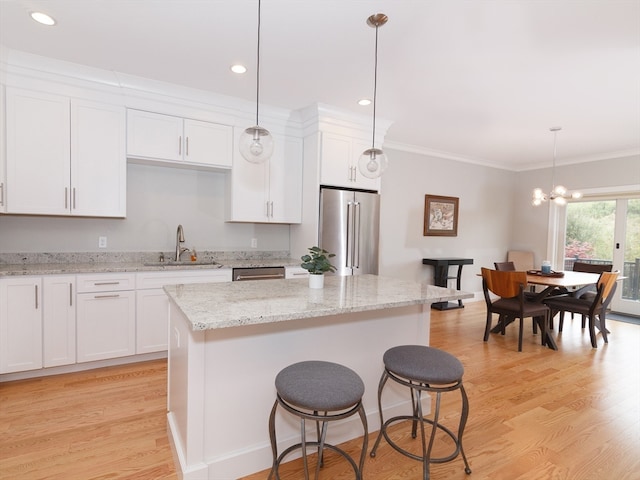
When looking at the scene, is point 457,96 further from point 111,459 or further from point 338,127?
point 111,459

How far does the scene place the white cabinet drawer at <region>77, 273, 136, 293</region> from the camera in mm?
2917

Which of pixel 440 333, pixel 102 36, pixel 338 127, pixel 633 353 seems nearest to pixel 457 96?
pixel 338 127

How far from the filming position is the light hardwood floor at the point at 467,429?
1855mm

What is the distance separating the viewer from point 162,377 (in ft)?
9.62

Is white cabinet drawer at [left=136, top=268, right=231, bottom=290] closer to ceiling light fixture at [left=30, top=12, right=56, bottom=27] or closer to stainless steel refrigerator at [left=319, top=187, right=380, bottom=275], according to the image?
stainless steel refrigerator at [left=319, top=187, right=380, bottom=275]

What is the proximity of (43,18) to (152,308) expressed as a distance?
91.5 inches

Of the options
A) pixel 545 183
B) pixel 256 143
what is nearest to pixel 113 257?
pixel 256 143

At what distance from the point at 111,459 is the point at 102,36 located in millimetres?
2790

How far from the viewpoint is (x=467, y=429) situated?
2.26m

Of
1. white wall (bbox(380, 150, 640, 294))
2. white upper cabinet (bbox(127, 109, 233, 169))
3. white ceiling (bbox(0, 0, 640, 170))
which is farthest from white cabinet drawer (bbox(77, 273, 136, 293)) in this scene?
white wall (bbox(380, 150, 640, 294))

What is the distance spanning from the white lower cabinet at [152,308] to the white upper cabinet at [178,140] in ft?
3.81

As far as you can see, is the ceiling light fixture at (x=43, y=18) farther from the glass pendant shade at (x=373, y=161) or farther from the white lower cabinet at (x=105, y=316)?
the glass pendant shade at (x=373, y=161)

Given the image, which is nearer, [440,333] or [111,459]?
[111,459]

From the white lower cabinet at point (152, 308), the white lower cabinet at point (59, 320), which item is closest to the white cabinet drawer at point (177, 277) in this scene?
the white lower cabinet at point (152, 308)
